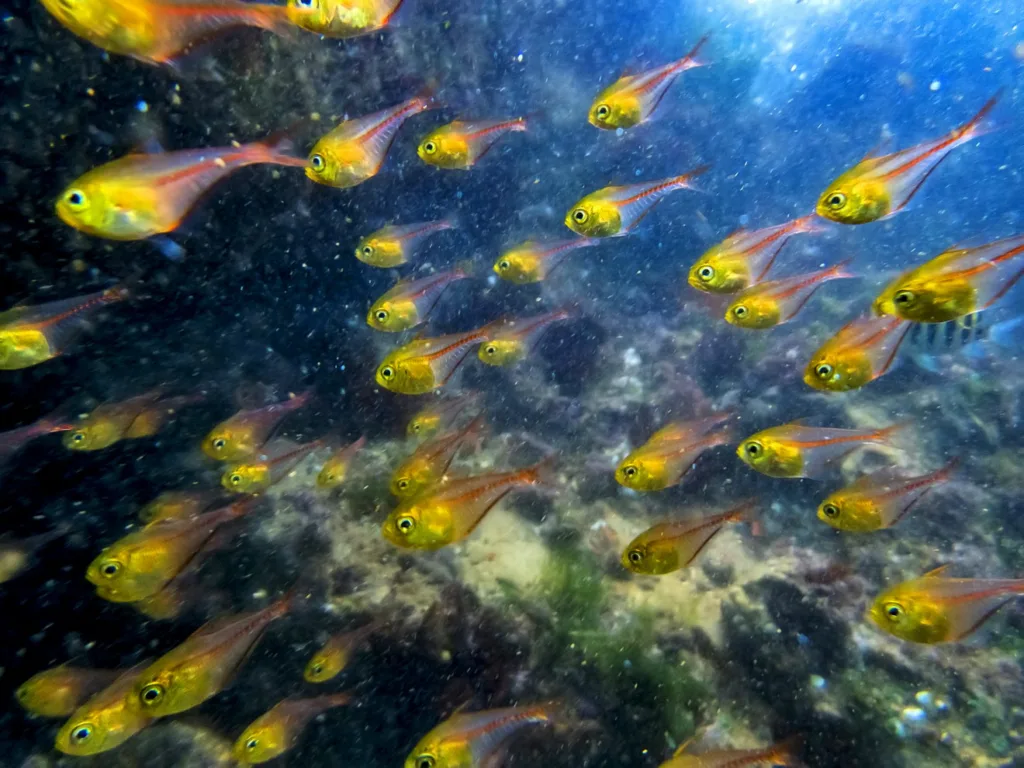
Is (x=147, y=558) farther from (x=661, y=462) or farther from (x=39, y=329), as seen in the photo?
(x=661, y=462)

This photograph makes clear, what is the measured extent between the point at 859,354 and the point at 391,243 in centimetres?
403

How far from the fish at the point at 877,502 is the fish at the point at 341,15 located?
432cm

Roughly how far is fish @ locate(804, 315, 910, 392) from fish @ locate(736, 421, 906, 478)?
1.45ft

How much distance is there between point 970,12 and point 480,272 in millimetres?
56013

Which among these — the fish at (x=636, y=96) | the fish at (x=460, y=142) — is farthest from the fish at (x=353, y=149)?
the fish at (x=636, y=96)

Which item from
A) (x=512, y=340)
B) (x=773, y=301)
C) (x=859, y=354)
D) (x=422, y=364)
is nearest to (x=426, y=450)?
(x=422, y=364)

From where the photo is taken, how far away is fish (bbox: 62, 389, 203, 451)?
4980 millimetres

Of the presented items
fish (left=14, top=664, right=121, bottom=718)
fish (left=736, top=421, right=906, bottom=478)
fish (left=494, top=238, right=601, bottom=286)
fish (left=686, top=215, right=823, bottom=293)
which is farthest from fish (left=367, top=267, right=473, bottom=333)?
fish (left=14, top=664, right=121, bottom=718)

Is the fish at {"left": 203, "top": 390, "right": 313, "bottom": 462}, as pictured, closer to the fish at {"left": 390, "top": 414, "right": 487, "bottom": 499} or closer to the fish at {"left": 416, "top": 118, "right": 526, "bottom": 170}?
the fish at {"left": 390, "top": 414, "right": 487, "bottom": 499}

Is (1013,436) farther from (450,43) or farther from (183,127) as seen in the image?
(183,127)

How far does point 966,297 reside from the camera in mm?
3010

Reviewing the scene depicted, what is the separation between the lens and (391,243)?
528 centimetres

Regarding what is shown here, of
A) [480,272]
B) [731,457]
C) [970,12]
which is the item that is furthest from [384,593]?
[970,12]

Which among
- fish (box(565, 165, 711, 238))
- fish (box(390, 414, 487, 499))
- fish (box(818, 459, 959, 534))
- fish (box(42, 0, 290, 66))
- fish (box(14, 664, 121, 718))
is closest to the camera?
fish (box(42, 0, 290, 66))
